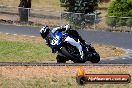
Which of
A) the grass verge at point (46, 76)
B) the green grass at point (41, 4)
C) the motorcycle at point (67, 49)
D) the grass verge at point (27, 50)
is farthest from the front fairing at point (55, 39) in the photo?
the green grass at point (41, 4)

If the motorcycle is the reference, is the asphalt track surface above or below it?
below

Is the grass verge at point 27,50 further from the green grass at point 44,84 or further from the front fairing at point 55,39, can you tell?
the green grass at point 44,84

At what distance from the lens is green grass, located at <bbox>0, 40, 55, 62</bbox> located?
22.4 metres

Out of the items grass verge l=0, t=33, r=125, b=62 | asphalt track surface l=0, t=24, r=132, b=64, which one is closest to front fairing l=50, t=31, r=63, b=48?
grass verge l=0, t=33, r=125, b=62

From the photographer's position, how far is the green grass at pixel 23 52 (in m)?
22.4

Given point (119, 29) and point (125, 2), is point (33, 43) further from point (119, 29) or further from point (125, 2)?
point (125, 2)

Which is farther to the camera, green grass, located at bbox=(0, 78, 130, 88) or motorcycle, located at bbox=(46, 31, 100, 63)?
motorcycle, located at bbox=(46, 31, 100, 63)

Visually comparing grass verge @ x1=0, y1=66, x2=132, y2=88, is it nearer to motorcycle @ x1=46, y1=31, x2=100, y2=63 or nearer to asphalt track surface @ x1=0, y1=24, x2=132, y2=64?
motorcycle @ x1=46, y1=31, x2=100, y2=63

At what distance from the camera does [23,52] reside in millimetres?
24266

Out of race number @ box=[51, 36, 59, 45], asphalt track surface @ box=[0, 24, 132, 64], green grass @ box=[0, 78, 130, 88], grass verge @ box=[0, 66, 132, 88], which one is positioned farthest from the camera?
asphalt track surface @ box=[0, 24, 132, 64]

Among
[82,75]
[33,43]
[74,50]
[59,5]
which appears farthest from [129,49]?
[59,5]

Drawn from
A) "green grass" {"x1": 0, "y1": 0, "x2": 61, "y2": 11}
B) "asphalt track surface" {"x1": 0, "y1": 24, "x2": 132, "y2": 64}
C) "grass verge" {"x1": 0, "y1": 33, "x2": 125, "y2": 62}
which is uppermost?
"grass verge" {"x1": 0, "y1": 33, "x2": 125, "y2": 62}

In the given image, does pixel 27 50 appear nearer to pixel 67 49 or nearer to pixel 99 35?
pixel 67 49

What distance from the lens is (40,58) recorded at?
2292 centimetres
